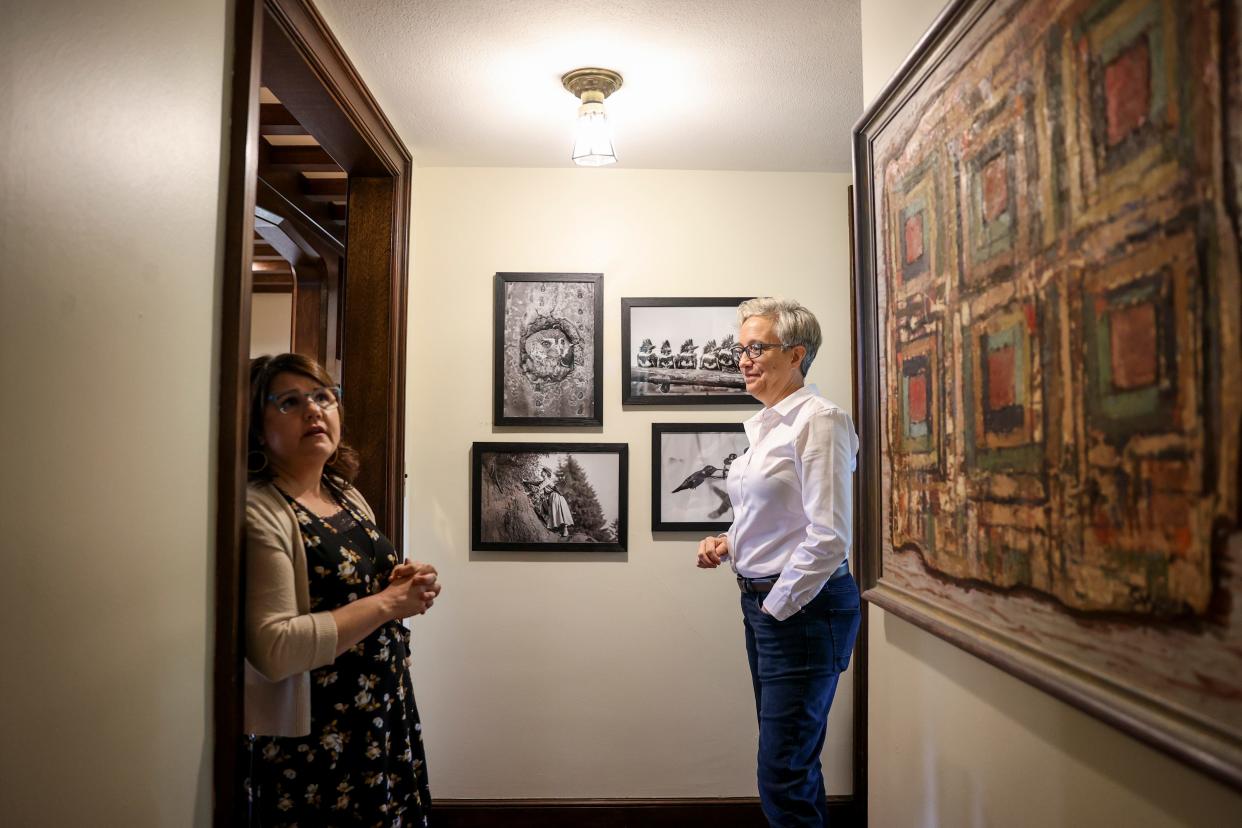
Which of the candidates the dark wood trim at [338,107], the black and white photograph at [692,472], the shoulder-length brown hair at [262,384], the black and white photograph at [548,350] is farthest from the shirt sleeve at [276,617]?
the black and white photograph at [692,472]

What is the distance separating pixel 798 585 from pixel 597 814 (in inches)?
63.5

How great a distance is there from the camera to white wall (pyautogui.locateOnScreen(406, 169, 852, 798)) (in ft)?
9.82

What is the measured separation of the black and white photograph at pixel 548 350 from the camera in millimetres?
3047

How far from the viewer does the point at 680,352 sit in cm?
307

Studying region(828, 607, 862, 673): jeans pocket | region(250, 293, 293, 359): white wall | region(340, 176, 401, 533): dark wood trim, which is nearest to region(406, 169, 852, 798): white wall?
region(340, 176, 401, 533): dark wood trim

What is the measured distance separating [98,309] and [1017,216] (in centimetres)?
130

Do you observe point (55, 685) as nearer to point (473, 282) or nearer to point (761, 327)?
point (761, 327)

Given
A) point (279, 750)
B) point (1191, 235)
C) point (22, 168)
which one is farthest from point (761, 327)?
point (22, 168)

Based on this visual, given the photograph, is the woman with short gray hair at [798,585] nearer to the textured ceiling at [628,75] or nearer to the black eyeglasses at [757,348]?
the black eyeglasses at [757,348]

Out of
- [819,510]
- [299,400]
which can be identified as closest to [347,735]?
[299,400]

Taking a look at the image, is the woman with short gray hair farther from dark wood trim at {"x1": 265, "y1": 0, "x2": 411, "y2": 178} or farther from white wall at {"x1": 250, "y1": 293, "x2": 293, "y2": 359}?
white wall at {"x1": 250, "y1": 293, "x2": 293, "y2": 359}

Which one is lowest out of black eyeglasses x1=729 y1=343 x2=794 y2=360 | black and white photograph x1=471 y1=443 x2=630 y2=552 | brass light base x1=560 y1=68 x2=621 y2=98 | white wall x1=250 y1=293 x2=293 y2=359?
black and white photograph x1=471 y1=443 x2=630 y2=552

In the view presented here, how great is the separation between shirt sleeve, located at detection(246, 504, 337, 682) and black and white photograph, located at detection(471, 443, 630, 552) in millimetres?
1463

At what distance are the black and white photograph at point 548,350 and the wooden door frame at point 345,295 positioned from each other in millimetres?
382
